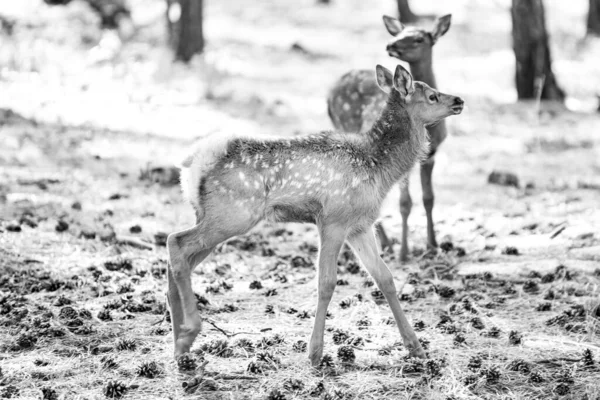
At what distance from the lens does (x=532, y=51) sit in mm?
16562

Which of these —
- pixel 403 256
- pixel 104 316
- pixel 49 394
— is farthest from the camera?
pixel 403 256

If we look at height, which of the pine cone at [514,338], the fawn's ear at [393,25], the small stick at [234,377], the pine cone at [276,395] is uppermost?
the fawn's ear at [393,25]

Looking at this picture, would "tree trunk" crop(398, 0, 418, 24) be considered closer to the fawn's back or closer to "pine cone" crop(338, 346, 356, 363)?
the fawn's back

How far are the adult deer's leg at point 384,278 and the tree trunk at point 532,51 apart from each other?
1052 centimetres

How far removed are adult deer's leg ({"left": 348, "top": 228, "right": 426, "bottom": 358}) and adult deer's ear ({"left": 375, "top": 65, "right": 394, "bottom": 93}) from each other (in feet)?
4.54

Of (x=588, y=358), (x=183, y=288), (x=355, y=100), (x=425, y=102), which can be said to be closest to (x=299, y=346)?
(x=183, y=288)

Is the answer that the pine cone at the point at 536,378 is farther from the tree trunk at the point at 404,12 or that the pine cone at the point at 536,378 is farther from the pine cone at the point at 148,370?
the tree trunk at the point at 404,12

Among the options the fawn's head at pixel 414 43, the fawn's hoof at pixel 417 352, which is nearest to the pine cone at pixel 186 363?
the fawn's hoof at pixel 417 352

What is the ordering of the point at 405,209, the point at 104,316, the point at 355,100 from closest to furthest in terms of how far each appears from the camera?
1. the point at 104,316
2. the point at 405,209
3. the point at 355,100

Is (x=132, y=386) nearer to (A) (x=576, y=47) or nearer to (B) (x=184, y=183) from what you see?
(B) (x=184, y=183)

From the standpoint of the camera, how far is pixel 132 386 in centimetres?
542

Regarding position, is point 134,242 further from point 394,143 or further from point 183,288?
point 394,143

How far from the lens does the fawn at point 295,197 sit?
6.08m

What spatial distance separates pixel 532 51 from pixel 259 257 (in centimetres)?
968
